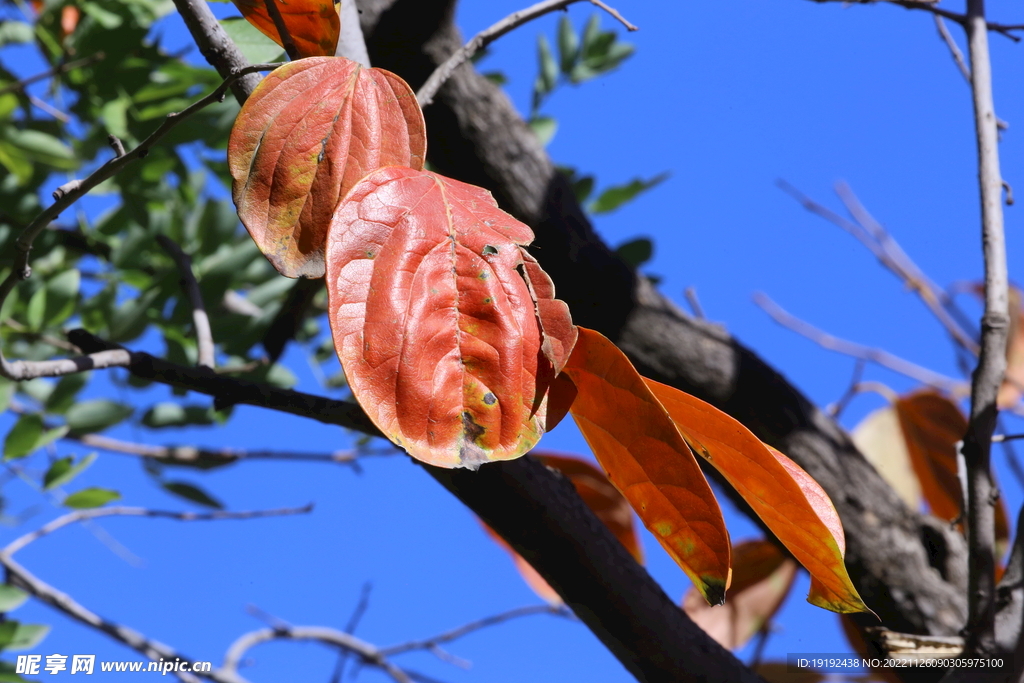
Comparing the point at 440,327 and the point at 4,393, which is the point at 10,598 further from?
the point at 440,327

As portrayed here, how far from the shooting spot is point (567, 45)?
145 cm

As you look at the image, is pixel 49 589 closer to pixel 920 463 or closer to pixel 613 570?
pixel 613 570

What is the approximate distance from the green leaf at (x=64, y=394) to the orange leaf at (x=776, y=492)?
2.94ft

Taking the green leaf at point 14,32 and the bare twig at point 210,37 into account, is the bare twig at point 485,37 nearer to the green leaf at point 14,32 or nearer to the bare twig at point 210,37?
the bare twig at point 210,37

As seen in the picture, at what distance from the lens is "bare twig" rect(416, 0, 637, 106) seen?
1.99ft

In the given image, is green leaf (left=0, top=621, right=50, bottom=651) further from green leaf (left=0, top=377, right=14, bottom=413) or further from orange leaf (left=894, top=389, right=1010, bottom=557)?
orange leaf (left=894, top=389, right=1010, bottom=557)

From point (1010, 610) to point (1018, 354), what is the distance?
90 centimetres

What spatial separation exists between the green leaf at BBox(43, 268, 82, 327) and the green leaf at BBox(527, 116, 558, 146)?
80 centimetres

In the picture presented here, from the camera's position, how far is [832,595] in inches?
16.5

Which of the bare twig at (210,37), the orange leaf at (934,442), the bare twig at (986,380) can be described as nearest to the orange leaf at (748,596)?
the orange leaf at (934,442)

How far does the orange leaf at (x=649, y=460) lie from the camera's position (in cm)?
37

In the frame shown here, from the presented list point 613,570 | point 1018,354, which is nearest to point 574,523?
point 613,570

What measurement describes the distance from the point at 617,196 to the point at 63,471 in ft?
3.21

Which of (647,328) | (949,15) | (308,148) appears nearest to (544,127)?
(647,328)
